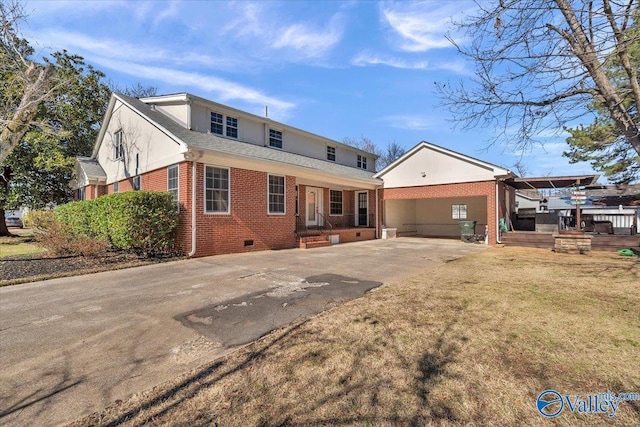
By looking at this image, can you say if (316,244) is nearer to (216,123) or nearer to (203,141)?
(203,141)

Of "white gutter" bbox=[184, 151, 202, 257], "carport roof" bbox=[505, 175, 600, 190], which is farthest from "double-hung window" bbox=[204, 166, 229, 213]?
"carport roof" bbox=[505, 175, 600, 190]

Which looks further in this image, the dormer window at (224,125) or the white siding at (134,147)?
the dormer window at (224,125)

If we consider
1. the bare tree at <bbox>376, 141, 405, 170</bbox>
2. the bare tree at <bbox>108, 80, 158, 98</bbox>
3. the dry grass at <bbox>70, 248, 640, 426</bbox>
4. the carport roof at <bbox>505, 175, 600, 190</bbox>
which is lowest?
the dry grass at <bbox>70, 248, 640, 426</bbox>

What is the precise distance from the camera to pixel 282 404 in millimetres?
2375

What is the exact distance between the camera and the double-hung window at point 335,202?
1834 cm

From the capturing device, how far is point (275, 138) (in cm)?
1620

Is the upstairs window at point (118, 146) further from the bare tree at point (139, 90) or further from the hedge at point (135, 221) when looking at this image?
the bare tree at point (139, 90)

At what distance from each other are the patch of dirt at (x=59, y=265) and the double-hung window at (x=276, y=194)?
14.7 ft

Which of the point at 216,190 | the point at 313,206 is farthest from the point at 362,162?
the point at 216,190

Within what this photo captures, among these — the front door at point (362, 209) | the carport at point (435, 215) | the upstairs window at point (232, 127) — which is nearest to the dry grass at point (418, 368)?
the upstairs window at point (232, 127)

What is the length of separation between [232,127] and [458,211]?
1609 cm

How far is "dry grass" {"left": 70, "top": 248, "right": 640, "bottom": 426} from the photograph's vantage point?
226cm

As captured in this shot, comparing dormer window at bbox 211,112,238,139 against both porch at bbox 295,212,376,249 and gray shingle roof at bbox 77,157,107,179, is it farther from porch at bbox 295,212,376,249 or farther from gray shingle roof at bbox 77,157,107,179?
gray shingle roof at bbox 77,157,107,179

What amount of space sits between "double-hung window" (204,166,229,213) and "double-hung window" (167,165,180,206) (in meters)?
0.99
